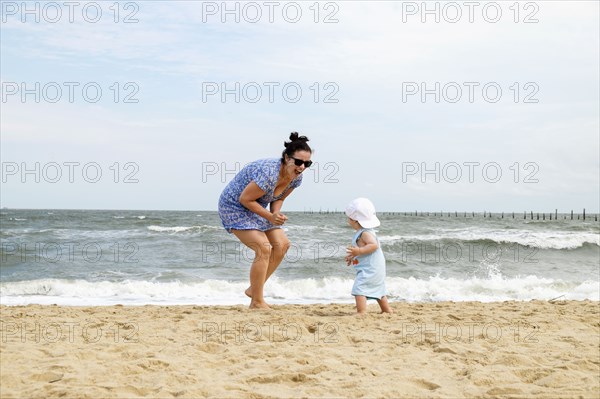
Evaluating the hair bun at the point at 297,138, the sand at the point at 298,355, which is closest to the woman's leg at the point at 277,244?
the sand at the point at 298,355

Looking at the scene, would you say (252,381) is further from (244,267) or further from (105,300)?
(244,267)

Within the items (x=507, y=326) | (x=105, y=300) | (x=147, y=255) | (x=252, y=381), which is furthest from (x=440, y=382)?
(x=147, y=255)

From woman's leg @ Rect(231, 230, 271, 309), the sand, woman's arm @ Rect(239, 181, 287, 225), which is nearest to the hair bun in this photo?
woman's arm @ Rect(239, 181, 287, 225)

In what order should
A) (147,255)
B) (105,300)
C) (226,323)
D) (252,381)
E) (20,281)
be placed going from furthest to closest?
(147,255)
(20,281)
(105,300)
(226,323)
(252,381)

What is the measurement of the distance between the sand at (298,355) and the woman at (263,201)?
0.54 metres

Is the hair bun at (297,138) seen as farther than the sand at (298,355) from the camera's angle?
Yes

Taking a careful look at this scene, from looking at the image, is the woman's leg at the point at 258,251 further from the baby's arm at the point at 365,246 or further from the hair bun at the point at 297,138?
the hair bun at the point at 297,138

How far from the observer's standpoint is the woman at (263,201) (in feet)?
17.8

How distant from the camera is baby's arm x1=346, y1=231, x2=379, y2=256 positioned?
18.6 ft

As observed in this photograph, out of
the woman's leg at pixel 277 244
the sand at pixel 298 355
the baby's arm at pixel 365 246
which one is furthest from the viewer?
the woman's leg at pixel 277 244

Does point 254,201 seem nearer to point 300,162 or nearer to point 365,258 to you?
point 300,162

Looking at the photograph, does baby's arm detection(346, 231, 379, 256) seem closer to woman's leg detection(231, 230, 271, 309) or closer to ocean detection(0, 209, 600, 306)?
woman's leg detection(231, 230, 271, 309)

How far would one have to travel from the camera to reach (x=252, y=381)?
11.1 feet

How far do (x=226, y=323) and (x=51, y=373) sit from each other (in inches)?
73.6
